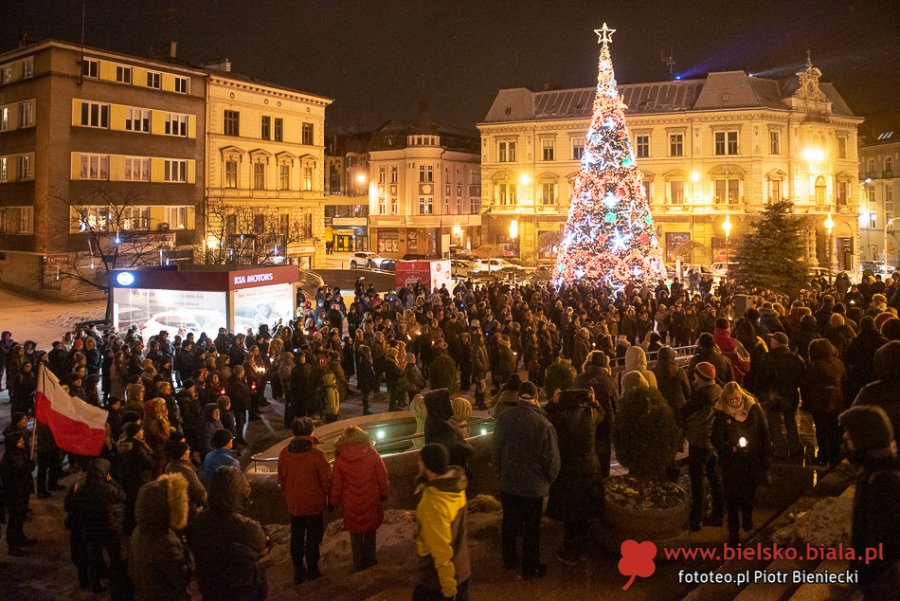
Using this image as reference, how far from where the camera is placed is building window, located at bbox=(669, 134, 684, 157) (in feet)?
179

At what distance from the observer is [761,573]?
18.6 ft

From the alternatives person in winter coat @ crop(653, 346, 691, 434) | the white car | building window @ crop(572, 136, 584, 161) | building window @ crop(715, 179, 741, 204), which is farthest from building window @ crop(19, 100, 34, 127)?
building window @ crop(715, 179, 741, 204)

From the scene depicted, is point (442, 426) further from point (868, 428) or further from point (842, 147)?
point (842, 147)

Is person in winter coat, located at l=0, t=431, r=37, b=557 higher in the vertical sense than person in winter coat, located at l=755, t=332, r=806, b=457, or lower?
lower

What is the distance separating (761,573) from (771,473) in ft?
8.37

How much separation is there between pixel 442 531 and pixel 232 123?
4830 centimetres

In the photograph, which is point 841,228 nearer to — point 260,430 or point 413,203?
point 413,203

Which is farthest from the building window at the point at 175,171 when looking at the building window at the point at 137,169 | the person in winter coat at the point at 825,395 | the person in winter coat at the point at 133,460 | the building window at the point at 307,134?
the person in winter coat at the point at 825,395

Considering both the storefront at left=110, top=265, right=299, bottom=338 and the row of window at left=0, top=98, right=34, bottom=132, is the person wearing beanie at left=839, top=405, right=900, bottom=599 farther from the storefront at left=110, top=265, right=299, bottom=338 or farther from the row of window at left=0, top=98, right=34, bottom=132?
the row of window at left=0, top=98, right=34, bottom=132

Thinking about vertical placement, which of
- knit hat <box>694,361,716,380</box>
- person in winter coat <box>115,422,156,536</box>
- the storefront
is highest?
the storefront

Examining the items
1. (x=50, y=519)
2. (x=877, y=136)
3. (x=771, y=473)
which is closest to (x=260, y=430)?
(x=50, y=519)

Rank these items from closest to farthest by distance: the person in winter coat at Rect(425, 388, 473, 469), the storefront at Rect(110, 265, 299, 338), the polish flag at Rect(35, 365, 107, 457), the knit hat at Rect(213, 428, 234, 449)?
the person in winter coat at Rect(425, 388, 473, 469) → the knit hat at Rect(213, 428, 234, 449) → the polish flag at Rect(35, 365, 107, 457) → the storefront at Rect(110, 265, 299, 338)

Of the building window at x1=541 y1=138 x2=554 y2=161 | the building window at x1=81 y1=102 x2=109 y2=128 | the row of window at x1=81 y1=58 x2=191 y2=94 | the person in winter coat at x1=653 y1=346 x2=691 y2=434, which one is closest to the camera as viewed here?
the person in winter coat at x1=653 y1=346 x2=691 y2=434

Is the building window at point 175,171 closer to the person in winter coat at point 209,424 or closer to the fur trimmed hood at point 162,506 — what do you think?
the person in winter coat at point 209,424
